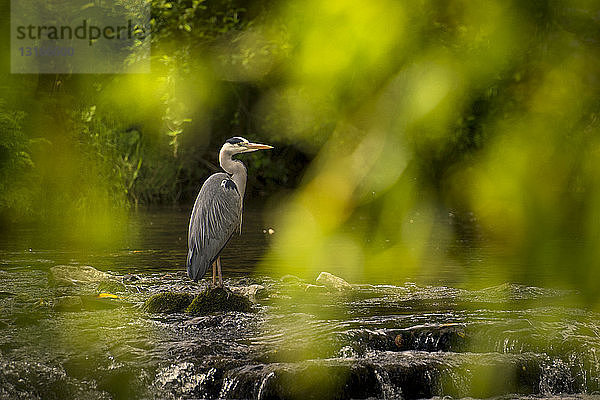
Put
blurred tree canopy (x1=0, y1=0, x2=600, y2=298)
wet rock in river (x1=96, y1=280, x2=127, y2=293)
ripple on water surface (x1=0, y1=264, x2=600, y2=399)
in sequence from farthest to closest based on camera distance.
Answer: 1. blurred tree canopy (x1=0, y1=0, x2=600, y2=298)
2. wet rock in river (x1=96, y1=280, x2=127, y2=293)
3. ripple on water surface (x1=0, y1=264, x2=600, y2=399)

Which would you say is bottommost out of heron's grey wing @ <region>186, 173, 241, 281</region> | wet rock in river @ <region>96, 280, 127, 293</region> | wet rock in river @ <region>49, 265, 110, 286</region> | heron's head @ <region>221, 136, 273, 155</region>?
wet rock in river @ <region>96, 280, 127, 293</region>

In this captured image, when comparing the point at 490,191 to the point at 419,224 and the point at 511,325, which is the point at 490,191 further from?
the point at 419,224

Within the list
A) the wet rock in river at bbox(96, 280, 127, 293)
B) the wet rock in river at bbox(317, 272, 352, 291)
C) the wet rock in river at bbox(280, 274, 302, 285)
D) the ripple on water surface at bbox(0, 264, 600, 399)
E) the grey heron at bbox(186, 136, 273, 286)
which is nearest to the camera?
the ripple on water surface at bbox(0, 264, 600, 399)

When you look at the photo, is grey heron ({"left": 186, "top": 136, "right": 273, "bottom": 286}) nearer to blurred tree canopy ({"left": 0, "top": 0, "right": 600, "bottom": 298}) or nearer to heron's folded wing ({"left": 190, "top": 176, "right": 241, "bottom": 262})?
heron's folded wing ({"left": 190, "top": 176, "right": 241, "bottom": 262})

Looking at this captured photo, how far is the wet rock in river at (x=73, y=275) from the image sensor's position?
31.6ft

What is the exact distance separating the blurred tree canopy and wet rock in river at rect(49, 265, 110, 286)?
2.17m

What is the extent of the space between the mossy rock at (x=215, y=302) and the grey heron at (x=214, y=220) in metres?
0.34

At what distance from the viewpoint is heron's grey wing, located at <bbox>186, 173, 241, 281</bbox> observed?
8.61 m

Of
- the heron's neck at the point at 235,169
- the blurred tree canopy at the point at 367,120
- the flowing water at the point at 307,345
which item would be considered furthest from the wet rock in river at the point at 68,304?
the blurred tree canopy at the point at 367,120

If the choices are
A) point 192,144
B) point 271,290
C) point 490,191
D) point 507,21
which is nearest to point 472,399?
point 490,191

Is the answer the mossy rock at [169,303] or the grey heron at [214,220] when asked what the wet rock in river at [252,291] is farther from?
the mossy rock at [169,303]

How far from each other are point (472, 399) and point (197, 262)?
122 inches

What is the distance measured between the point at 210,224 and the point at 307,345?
79.2 inches

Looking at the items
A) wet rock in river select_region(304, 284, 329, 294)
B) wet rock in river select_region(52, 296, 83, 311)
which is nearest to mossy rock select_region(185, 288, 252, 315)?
wet rock in river select_region(52, 296, 83, 311)
